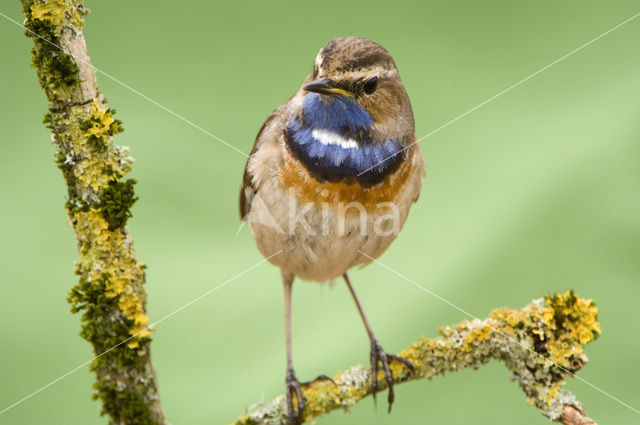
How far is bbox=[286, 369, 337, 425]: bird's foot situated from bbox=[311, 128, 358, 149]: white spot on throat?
0.62m

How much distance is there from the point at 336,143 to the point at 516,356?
2.39 feet

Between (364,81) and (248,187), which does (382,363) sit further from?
(364,81)

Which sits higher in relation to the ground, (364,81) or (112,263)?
(364,81)

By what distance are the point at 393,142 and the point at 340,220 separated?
9.9 inches

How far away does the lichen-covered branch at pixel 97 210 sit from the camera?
4.28 feet

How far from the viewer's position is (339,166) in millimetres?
1727

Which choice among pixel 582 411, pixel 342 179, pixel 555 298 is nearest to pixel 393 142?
pixel 342 179

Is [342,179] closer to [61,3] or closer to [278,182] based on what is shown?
[278,182]

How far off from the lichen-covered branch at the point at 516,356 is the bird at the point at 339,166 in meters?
0.05

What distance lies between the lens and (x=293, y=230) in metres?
1.80

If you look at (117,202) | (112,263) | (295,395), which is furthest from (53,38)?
(295,395)

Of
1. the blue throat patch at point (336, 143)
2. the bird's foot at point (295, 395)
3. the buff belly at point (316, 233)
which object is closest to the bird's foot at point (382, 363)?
the bird's foot at point (295, 395)

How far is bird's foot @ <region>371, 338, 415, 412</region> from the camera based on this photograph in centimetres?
185

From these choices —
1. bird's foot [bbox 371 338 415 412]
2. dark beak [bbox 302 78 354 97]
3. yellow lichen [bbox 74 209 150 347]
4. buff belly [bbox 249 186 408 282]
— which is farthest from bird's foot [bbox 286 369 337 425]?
dark beak [bbox 302 78 354 97]
